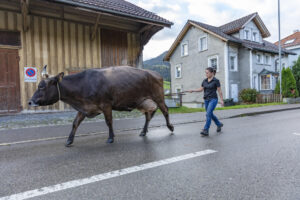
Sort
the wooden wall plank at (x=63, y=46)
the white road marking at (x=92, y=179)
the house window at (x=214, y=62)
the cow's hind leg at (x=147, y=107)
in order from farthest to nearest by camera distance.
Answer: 1. the house window at (x=214, y=62)
2. the wooden wall plank at (x=63, y=46)
3. the cow's hind leg at (x=147, y=107)
4. the white road marking at (x=92, y=179)

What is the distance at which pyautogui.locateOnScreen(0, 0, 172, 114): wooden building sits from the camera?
965 cm

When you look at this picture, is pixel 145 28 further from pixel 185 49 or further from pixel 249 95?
pixel 185 49

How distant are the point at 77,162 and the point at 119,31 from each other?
974cm

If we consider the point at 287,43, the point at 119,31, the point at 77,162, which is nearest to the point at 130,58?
the point at 119,31

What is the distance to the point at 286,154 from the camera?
13.2 feet

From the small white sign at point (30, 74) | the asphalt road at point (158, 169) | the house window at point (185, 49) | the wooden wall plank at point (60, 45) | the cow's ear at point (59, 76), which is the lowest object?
the asphalt road at point (158, 169)

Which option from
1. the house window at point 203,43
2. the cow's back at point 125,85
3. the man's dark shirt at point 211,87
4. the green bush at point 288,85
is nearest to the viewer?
the cow's back at point 125,85

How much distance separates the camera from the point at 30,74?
1017cm

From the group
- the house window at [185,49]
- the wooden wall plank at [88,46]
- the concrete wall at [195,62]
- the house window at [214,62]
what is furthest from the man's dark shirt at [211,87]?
the house window at [185,49]

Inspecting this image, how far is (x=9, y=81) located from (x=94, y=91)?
6.87 m

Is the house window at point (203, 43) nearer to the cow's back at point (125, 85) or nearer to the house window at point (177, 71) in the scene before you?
the house window at point (177, 71)

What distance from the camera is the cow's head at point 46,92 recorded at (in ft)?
15.3

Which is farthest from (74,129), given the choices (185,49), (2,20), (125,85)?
(185,49)

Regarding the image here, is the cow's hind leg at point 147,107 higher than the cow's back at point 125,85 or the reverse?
the reverse
